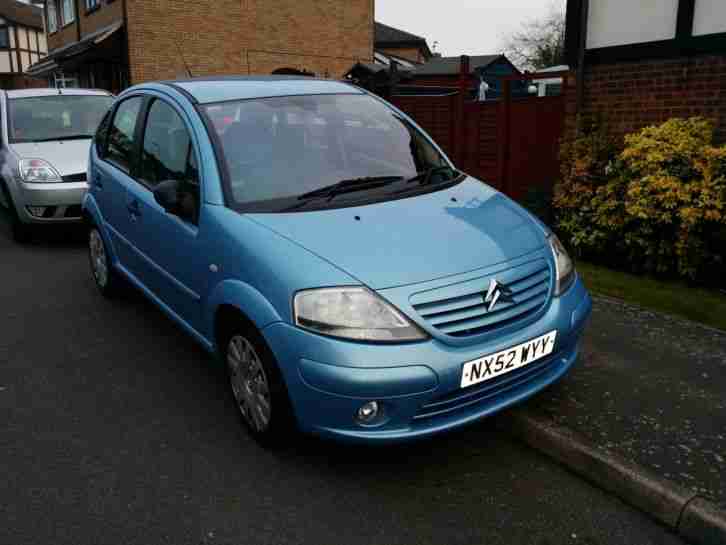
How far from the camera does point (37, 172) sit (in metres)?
7.86

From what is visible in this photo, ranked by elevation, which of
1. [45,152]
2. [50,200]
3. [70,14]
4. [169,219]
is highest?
[70,14]

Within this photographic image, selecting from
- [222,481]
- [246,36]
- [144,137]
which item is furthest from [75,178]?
[246,36]

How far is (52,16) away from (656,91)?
109 ft

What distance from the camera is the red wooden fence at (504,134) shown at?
26.6 feet

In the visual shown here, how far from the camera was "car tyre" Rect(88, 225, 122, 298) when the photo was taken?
571 centimetres

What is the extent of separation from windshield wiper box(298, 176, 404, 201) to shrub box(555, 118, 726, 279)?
292cm

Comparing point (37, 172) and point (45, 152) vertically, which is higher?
point (45, 152)

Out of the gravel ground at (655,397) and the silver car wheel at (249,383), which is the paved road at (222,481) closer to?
the silver car wheel at (249,383)

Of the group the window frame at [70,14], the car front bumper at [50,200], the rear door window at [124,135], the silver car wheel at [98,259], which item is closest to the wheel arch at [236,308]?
the rear door window at [124,135]

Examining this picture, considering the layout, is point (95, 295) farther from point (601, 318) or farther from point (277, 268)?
point (601, 318)

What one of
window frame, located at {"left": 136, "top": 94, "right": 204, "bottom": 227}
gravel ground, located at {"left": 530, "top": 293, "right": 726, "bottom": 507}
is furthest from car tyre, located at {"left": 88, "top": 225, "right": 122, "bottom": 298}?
gravel ground, located at {"left": 530, "top": 293, "right": 726, "bottom": 507}

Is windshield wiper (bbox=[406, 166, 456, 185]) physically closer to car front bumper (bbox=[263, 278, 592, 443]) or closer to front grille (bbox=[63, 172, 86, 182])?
car front bumper (bbox=[263, 278, 592, 443])

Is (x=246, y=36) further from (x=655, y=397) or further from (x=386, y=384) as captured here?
(x=386, y=384)

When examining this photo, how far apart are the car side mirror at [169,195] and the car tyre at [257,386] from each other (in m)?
0.81
